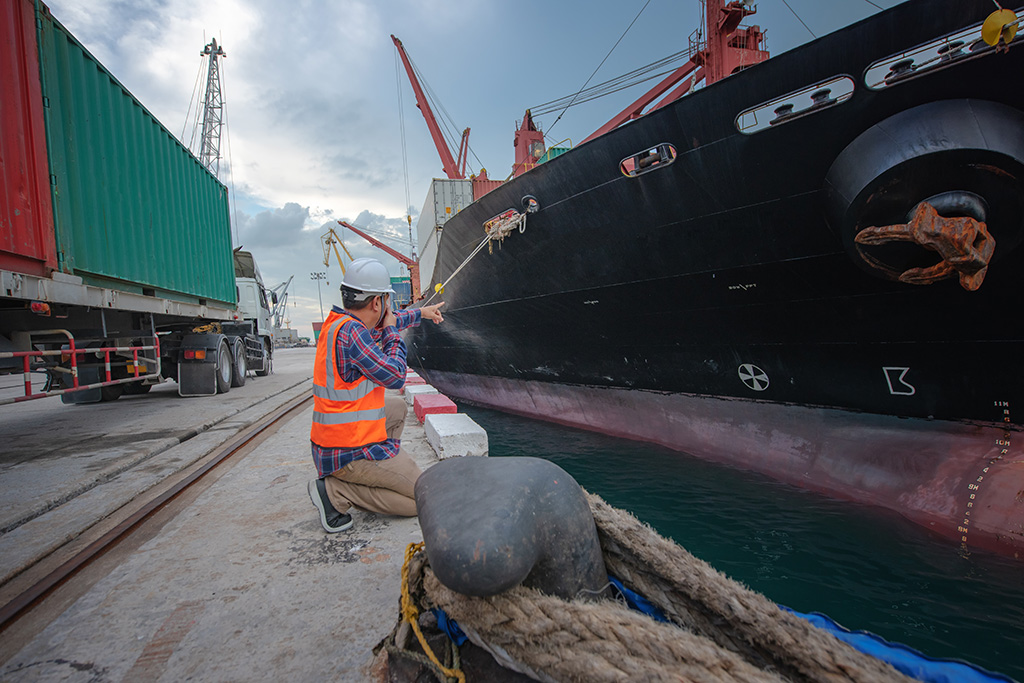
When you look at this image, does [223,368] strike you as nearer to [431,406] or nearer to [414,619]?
[431,406]

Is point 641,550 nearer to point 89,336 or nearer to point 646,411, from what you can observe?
point 646,411

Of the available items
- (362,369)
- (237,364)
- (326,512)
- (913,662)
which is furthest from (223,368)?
(913,662)

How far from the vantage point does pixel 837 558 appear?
11.1 feet

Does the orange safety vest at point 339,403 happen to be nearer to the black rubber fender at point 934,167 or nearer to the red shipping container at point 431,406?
the red shipping container at point 431,406

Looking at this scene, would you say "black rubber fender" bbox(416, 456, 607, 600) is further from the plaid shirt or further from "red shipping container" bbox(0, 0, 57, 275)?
"red shipping container" bbox(0, 0, 57, 275)

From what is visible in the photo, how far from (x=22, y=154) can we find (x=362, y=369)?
481 centimetres

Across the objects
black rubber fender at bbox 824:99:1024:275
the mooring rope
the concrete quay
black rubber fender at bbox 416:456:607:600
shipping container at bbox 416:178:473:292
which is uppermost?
shipping container at bbox 416:178:473:292

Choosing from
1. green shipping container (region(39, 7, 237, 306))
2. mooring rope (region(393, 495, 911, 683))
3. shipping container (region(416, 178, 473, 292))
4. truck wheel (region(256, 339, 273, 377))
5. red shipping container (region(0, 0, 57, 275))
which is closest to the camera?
mooring rope (region(393, 495, 911, 683))

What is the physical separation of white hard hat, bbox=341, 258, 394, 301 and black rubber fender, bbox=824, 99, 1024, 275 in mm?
3646

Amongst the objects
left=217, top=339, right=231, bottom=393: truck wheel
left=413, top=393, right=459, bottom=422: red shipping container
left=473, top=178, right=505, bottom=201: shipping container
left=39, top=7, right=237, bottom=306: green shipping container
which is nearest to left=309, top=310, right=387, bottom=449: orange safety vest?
left=413, top=393, right=459, bottom=422: red shipping container

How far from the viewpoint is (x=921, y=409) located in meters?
4.06

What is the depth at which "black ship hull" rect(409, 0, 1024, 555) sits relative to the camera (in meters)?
3.39

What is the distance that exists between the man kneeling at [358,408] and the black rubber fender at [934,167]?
12.2ft

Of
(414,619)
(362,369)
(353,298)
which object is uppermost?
(353,298)
